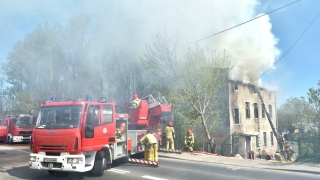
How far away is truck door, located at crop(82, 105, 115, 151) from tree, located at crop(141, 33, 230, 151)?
6.93 metres

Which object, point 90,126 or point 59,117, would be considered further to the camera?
point 59,117

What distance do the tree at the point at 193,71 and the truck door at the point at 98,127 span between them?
6.93 meters

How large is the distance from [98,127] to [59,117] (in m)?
1.00

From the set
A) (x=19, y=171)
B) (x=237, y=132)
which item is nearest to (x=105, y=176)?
(x=19, y=171)

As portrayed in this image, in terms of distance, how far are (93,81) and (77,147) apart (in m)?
9.97

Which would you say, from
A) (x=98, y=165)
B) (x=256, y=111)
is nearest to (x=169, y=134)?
(x=98, y=165)

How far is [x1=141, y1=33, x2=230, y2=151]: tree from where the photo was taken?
1422 cm

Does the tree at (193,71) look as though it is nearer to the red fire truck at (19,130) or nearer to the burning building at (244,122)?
the burning building at (244,122)

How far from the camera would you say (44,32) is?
16938 mm

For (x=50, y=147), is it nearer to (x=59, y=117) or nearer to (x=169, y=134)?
(x=59, y=117)

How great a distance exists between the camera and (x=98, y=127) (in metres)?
7.32

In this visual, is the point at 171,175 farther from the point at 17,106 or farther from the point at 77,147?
the point at 17,106

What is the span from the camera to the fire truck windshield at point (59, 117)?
22.6 ft

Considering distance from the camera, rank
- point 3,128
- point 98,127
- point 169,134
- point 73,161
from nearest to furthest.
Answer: point 73,161, point 98,127, point 169,134, point 3,128
